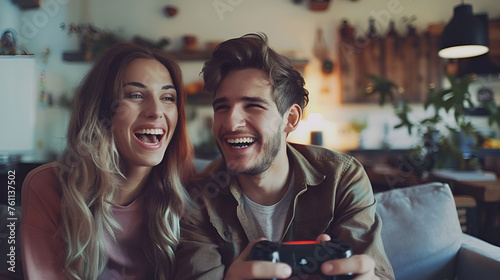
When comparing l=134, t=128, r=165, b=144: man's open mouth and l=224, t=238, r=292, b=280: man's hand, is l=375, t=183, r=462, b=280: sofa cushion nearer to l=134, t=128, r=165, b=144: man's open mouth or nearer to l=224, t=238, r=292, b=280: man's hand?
l=224, t=238, r=292, b=280: man's hand

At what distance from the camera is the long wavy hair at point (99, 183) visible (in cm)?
96

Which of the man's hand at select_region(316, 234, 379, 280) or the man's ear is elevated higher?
the man's ear

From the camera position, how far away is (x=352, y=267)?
71cm

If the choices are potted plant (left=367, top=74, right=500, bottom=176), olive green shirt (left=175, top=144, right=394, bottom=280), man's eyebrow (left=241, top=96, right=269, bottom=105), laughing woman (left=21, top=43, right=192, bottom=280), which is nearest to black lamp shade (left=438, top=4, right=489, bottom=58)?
potted plant (left=367, top=74, right=500, bottom=176)

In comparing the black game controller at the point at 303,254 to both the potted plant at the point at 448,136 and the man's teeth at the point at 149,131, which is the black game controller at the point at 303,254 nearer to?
the man's teeth at the point at 149,131

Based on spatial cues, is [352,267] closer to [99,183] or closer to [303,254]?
[303,254]

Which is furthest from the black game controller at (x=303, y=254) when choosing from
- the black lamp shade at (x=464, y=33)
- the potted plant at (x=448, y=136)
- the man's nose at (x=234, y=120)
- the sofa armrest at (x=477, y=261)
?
the black lamp shade at (x=464, y=33)

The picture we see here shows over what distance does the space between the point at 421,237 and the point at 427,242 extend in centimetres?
2


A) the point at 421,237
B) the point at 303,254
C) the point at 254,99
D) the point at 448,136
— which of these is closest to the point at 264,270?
the point at 303,254

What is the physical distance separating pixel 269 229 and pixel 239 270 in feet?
1.19

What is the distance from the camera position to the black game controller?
0.70 meters

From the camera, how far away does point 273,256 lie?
700mm

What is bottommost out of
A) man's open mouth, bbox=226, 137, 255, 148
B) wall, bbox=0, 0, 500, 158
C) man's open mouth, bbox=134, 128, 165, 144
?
man's open mouth, bbox=226, 137, 255, 148

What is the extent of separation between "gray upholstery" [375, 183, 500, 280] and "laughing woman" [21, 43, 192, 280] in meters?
0.69
